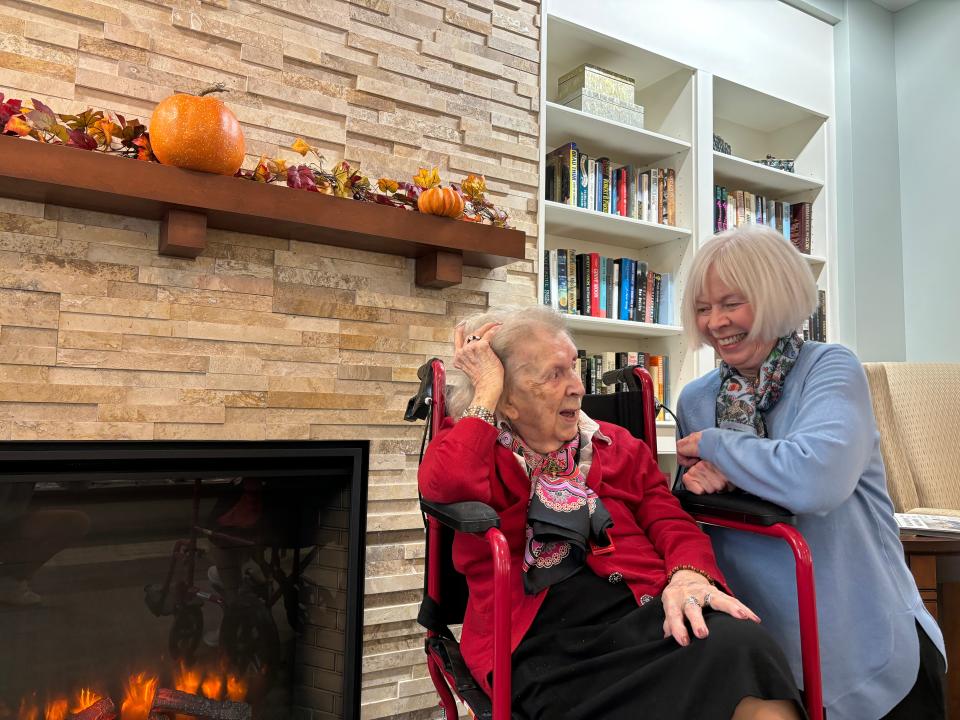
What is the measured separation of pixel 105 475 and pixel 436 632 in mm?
910

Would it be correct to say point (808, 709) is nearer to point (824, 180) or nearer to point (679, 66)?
point (679, 66)

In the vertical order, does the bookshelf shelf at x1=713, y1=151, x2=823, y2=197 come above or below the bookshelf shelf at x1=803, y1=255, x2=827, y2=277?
above

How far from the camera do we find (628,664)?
44.7 inches

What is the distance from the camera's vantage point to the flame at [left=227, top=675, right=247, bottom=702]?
77.0 inches

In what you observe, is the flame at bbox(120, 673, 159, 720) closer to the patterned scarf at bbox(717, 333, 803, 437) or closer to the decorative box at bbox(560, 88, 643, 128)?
the patterned scarf at bbox(717, 333, 803, 437)

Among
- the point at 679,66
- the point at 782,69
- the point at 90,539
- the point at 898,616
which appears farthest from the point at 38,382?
the point at 782,69

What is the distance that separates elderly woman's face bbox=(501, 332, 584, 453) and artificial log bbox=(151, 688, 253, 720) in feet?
3.89

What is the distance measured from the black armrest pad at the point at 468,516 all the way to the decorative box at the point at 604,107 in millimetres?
1990

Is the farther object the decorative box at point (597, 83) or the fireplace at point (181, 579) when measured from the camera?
the decorative box at point (597, 83)

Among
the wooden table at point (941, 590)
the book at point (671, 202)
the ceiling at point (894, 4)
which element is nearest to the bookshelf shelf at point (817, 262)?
the book at point (671, 202)

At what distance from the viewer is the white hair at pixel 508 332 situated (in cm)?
147

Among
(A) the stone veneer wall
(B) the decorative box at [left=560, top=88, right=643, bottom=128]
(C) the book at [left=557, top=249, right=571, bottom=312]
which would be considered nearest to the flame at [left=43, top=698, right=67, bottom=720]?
(A) the stone veneer wall

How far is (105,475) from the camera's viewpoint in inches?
67.8

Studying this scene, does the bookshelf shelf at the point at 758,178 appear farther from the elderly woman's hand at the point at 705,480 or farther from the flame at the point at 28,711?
the flame at the point at 28,711
